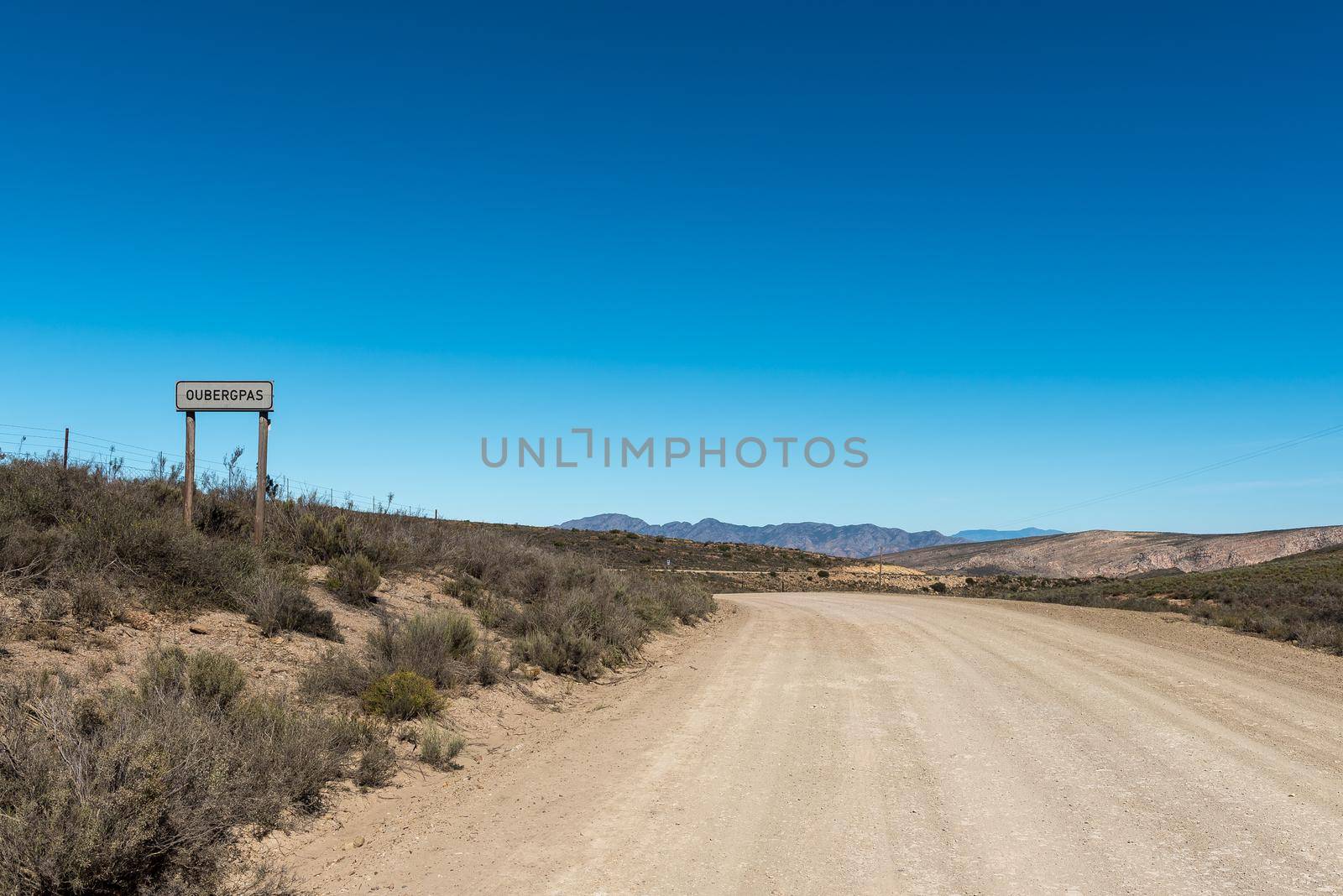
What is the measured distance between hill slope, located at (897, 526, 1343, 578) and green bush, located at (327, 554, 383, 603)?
94406 millimetres

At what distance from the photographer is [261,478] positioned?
12336mm

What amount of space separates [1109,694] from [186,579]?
474 inches

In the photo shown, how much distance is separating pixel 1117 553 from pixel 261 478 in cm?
12236

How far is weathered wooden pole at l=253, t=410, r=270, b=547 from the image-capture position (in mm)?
11969

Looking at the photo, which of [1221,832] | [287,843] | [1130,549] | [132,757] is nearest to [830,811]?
[1221,832]

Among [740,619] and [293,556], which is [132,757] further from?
[740,619]

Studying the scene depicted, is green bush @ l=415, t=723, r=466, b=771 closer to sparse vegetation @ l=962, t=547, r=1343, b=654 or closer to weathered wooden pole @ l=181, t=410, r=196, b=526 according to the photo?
weathered wooden pole @ l=181, t=410, r=196, b=526

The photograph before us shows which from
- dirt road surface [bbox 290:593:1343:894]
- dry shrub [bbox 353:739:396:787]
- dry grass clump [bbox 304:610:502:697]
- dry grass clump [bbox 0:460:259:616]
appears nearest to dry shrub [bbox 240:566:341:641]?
dry grass clump [bbox 0:460:259:616]

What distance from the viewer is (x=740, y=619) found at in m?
21.6

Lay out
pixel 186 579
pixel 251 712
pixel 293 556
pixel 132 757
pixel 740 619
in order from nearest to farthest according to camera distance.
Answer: pixel 132 757 → pixel 251 712 → pixel 186 579 → pixel 293 556 → pixel 740 619

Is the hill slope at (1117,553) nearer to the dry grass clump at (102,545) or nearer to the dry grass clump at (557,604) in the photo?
the dry grass clump at (557,604)

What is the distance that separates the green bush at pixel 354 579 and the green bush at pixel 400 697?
3.65 meters

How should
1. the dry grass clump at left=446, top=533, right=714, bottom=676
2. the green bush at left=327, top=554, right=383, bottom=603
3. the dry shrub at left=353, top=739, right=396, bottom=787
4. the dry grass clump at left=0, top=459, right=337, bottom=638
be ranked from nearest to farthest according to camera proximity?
the dry shrub at left=353, top=739, right=396, bottom=787 → the dry grass clump at left=0, top=459, right=337, bottom=638 → the green bush at left=327, top=554, right=383, bottom=603 → the dry grass clump at left=446, top=533, right=714, bottom=676

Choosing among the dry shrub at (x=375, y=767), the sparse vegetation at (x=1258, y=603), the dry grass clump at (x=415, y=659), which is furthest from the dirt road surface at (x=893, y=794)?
the sparse vegetation at (x=1258, y=603)
